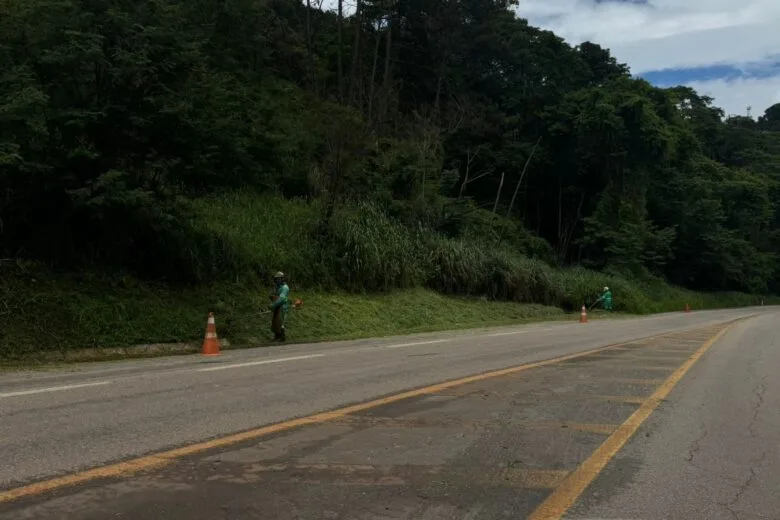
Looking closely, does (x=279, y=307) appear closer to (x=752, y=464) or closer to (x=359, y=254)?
(x=359, y=254)

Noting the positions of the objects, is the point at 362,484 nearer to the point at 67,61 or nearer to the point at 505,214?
the point at 67,61

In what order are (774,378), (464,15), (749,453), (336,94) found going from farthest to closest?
1. (464,15)
2. (336,94)
3. (774,378)
4. (749,453)

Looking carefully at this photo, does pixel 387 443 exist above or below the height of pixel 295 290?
above

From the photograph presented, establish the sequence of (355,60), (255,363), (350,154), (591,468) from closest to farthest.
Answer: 1. (591,468)
2. (255,363)
3. (350,154)
4. (355,60)

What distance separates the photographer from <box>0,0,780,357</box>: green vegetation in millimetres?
16297

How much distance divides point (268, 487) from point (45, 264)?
13.6 metres

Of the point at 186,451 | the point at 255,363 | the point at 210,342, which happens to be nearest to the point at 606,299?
the point at 210,342

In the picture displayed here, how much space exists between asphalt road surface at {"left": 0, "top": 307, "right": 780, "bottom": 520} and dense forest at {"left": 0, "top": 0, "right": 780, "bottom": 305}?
21.4 feet

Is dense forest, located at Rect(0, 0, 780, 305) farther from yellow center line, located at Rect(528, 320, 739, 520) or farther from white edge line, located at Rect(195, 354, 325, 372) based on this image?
yellow center line, located at Rect(528, 320, 739, 520)

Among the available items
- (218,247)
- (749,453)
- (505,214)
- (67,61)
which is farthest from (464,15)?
(749,453)

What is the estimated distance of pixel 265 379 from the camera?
10.4 m

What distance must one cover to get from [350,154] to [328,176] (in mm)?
1285

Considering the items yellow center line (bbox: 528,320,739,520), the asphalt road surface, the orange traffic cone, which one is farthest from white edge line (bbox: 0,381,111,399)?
yellow center line (bbox: 528,320,739,520)

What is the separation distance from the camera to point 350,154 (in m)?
29.1
